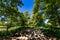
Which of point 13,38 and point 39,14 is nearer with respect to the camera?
point 13,38

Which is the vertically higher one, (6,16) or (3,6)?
(3,6)

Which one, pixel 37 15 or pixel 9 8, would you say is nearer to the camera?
pixel 9 8

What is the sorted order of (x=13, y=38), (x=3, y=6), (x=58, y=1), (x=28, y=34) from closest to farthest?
(x=13, y=38), (x=28, y=34), (x=3, y=6), (x=58, y=1)

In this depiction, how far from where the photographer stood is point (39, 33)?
61.4ft

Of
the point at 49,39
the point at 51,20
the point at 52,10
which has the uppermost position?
the point at 52,10

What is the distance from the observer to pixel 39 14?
32.8 meters

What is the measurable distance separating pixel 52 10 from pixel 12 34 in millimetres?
10174

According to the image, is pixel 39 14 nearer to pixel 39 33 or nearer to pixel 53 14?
pixel 53 14

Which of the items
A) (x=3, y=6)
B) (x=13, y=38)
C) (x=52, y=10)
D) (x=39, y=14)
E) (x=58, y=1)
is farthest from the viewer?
(x=39, y=14)

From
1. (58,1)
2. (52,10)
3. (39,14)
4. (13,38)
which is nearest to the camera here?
(13,38)

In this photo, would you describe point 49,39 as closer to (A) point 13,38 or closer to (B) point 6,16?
(A) point 13,38

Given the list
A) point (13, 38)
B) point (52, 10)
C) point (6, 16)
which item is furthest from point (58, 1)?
point (13, 38)

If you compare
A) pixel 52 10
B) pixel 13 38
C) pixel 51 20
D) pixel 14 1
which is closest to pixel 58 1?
pixel 52 10

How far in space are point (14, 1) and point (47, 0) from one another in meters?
7.11
